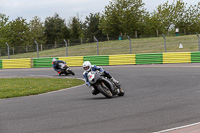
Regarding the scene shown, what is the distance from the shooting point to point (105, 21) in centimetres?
5688

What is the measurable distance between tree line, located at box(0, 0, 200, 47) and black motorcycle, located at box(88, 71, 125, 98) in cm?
4172

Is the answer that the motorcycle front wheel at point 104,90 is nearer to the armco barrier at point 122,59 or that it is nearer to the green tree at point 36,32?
the armco barrier at point 122,59

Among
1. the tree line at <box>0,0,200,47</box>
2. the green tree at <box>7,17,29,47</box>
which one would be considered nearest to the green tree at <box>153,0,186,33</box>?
the tree line at <box>0,0,200,47</box>

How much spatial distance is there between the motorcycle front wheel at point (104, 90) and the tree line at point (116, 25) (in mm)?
41964

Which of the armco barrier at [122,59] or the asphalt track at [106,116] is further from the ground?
the armco barrier at [122,59]

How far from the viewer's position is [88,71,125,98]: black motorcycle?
977 cm

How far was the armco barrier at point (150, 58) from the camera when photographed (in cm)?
2596

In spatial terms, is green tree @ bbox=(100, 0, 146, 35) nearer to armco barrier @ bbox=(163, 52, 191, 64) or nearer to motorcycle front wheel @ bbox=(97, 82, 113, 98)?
armco barrier @ bbox=(163, 52, 191, 64)

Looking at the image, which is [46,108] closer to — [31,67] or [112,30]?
[31,67]

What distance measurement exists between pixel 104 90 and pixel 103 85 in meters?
0.15

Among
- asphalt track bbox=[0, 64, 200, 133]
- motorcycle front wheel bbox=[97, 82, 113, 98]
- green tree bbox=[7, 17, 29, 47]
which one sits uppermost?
green tree bbox=[7, 17, 29, 47]

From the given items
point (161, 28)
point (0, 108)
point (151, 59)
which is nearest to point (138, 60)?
point (151, 59)

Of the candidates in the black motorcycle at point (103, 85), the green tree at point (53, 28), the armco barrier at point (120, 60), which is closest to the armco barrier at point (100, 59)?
the armco barrier at point (120, 60)

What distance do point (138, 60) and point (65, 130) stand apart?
69.5ft
